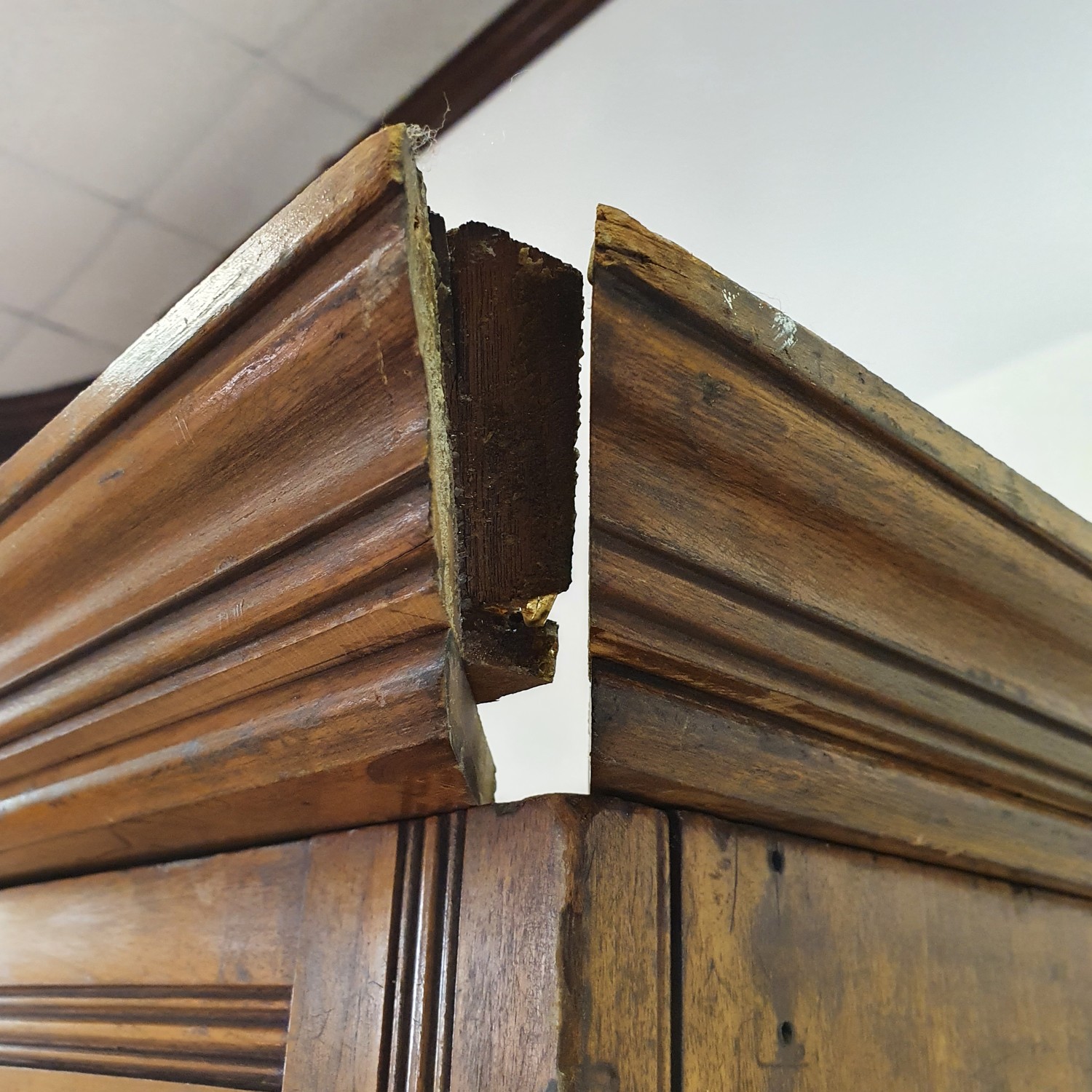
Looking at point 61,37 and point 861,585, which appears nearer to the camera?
point 861,585

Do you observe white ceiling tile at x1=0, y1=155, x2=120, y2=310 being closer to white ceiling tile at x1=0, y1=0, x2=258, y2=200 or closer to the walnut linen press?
white ceiling tile at x1=0, y1=0, x2=258, y2=200

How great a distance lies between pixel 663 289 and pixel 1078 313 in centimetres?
79

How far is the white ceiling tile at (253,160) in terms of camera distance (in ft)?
3.90

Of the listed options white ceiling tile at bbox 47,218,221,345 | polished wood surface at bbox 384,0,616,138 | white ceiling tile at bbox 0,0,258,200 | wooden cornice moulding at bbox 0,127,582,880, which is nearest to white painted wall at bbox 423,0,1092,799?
polished wood surface at bbox 384,0,616,138

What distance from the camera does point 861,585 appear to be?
0.39 m

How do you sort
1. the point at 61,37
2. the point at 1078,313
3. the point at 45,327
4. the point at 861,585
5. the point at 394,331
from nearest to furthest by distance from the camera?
the point at 394,331 → the point at 861,585 → the point at 1078,313 → the point at 61,37 → the point at 45,327

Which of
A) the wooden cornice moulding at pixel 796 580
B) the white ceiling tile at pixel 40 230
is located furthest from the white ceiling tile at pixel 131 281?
the wooden cornice moulding at pixel 796 580

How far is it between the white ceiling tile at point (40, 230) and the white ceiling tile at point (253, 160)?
0.33 feet

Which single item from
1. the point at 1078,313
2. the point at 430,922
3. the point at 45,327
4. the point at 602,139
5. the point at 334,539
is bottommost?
the point at 430,922

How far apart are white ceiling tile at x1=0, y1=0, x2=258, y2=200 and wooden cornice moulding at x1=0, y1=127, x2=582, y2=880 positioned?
892 millimetres

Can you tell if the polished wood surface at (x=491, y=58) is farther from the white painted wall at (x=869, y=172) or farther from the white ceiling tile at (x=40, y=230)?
the white ceiling tile at (x=40, y=230)

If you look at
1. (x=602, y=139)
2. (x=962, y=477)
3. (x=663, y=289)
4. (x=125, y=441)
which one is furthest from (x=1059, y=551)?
(x=602, y=139)

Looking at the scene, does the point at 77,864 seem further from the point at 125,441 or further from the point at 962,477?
the point at 962,477

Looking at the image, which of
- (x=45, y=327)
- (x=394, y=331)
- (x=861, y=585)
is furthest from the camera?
(x=45, y=327)
